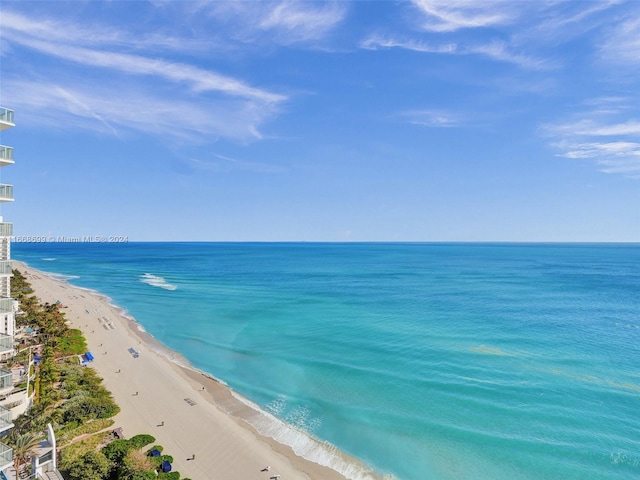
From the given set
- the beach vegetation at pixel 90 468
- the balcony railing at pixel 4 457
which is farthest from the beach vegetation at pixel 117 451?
the balcony railing at pixel 4 457

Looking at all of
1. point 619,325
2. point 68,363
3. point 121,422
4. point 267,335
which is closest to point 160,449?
point 121,422

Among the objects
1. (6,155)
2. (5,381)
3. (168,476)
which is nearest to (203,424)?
(168,476)

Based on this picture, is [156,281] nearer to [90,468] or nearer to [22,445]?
[22,445]

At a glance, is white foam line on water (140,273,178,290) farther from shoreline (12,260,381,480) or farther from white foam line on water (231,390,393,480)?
white foam line on water (231,390,393,480)

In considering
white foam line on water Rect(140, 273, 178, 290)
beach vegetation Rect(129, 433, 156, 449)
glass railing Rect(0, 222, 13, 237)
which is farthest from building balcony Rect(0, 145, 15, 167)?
white foam line on water Rect(140, 273, 178, 290)

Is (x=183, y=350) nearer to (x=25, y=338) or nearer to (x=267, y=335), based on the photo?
(x=267, y=335)

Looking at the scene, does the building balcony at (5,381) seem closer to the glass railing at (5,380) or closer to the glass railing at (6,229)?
the glass railing at (5,380)

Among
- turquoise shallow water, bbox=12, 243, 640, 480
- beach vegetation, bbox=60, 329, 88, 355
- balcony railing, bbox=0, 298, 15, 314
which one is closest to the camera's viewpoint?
balcony railing, bbox=0, 298, 15, 314
